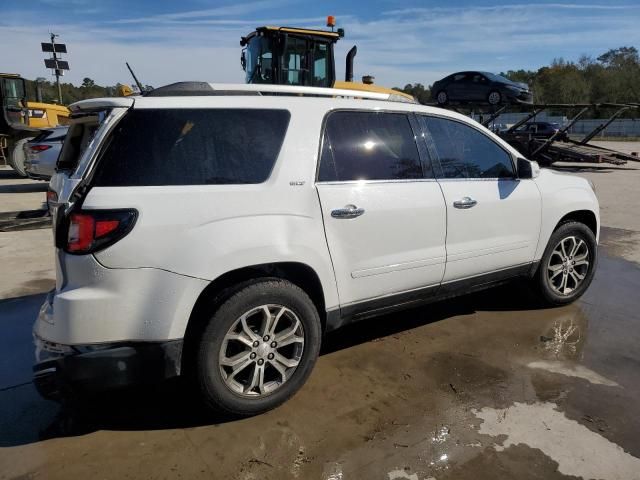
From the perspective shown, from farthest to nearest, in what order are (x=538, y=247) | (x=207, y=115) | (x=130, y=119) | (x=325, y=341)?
(x=538, y=247), (x=325, y=341), (x=207, y=115), (x=130, y=119)

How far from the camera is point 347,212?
313 cm

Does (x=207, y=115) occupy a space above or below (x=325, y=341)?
above

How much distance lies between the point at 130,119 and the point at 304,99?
108 cm

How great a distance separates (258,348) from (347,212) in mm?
984

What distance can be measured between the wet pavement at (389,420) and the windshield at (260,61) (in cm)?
726

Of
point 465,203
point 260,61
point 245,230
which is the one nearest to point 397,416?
point 245,230

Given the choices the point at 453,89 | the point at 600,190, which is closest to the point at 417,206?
the point at 600,190

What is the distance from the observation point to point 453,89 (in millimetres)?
20766

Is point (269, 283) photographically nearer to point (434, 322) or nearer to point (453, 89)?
point (434, 322)

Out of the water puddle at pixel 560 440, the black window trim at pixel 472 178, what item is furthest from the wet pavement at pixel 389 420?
the black window trim at pixel 472 178

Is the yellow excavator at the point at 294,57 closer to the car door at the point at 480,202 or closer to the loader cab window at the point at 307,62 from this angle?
the loader cab window at the point at 307,62

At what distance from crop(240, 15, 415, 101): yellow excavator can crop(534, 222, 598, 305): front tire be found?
571 cm

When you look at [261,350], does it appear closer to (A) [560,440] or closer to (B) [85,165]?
(B) [85,165]

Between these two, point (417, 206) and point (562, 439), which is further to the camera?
point (417, 206)
